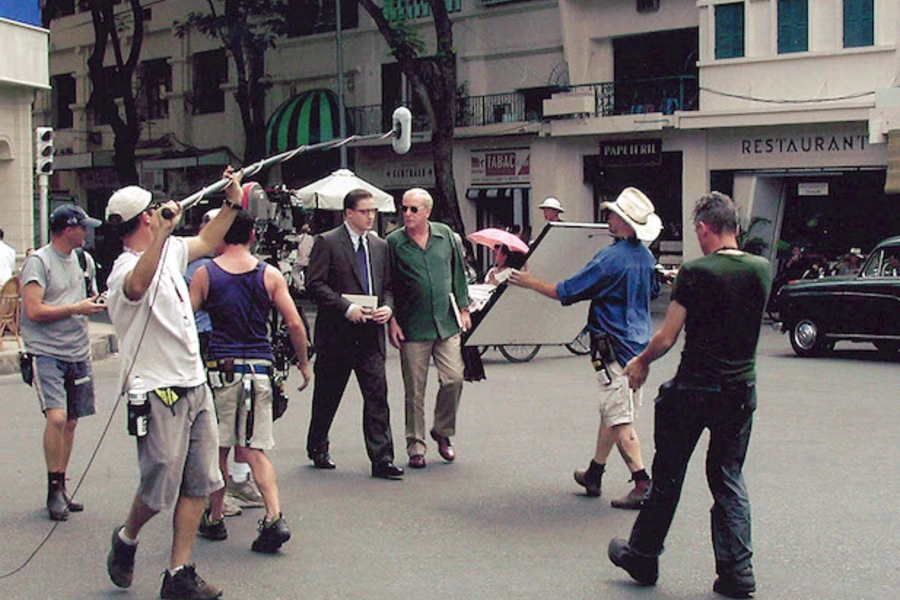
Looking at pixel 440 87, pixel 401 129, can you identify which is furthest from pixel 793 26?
pixel 401 129

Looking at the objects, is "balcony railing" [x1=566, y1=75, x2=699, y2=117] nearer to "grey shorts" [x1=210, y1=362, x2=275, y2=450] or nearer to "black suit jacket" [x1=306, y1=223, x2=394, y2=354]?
"black suit jacket" [x1=306, y1=223, x2=394, y2=354]

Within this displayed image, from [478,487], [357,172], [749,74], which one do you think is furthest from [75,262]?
[357,172]

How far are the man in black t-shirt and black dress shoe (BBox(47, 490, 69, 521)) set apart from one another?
3.40m

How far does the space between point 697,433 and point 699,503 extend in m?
1.99

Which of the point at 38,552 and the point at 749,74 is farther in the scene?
the point at 749,74

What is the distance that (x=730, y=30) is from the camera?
95.6 feet

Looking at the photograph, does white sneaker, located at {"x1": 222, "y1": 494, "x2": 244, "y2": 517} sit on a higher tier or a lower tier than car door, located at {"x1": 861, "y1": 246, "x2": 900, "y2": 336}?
lower

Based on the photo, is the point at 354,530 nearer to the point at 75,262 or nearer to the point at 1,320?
the point at 75,262

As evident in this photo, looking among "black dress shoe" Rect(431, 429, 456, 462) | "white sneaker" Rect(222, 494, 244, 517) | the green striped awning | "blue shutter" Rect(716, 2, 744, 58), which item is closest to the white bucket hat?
"white sneaker" Rect(222, 494, 244, 517)

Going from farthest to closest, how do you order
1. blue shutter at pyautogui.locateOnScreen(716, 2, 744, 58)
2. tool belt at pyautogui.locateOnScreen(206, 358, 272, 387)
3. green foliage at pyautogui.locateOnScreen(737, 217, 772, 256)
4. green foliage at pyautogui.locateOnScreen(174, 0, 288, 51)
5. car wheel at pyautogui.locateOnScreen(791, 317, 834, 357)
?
green foliage at pyautogui.locateOnScreen(174, 0, 288, 51), blue shutter at pyautogui.locateOnScreen(716, 2, 744, 58), green foliage at pyautogui.locateOnScreen(737, 217, 772, 256), car wheel at pyautogui.locateOnScreen(791, 317, 834, 357), tool belt at pyautogui.locateOnScreen(206, 358, 272, 387)

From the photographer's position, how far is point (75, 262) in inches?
323

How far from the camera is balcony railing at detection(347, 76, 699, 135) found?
3059 centimetres

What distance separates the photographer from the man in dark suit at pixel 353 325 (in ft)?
29.8

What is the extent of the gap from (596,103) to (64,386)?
25.1 metres
